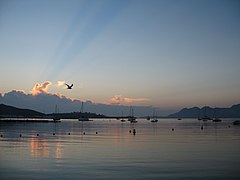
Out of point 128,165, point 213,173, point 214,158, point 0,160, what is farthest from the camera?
point 214,158

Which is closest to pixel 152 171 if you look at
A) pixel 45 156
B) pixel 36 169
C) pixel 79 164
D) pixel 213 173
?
Result: pixel 213 173

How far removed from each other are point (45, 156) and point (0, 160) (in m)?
4.22

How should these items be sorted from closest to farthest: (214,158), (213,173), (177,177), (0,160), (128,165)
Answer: (177,177) → (213,173) → (128,165) → (0,160) → (214,158)

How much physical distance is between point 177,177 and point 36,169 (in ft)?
32.7

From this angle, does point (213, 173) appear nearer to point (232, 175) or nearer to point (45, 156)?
point (232, 175)

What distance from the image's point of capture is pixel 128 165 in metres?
24.4

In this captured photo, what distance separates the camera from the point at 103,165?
24.5 metres

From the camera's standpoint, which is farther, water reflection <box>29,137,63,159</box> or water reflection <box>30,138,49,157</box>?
water reflection <box>30,138,49,157</box>

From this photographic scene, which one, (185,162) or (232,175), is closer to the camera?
(232,175)

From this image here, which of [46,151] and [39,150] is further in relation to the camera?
[39,150]

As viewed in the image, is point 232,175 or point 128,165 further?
point 128,165

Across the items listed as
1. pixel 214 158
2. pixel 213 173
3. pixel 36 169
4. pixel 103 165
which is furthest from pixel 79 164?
pixel 214 158

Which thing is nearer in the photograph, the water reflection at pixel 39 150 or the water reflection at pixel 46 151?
the water reflection at pixel 46 151

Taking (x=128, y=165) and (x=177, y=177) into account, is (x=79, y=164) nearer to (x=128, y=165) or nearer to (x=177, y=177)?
(x=128, y=165)
